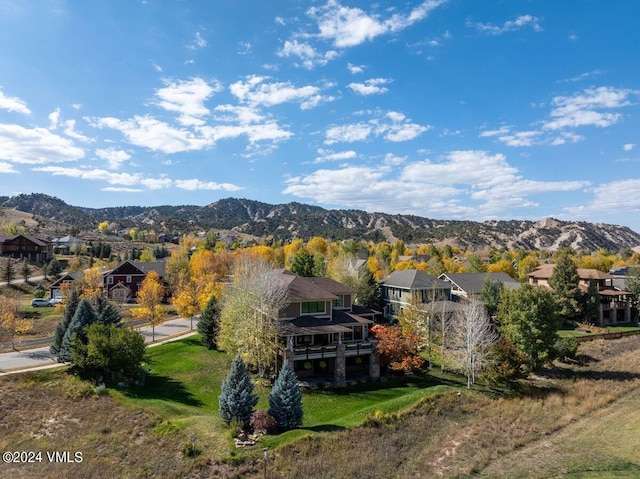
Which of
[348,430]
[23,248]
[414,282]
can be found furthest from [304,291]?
[23,248]

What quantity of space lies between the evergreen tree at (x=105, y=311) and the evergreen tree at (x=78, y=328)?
123 centimetres

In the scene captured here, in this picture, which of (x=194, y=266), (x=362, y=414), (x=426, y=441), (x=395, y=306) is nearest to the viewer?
(x=426, y=441)

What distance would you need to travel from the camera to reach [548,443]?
23844 millimetres

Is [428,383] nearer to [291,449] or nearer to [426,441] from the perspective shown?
[426,441]

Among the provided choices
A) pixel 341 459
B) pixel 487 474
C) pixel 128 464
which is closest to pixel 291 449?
pixel 341 459

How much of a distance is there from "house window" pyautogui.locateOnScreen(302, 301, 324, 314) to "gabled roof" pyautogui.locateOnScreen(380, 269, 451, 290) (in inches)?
613

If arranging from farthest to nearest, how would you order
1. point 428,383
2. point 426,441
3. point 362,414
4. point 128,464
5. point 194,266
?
point 194,266, point 428,383, point 362,414, point 426,441, point 128,464

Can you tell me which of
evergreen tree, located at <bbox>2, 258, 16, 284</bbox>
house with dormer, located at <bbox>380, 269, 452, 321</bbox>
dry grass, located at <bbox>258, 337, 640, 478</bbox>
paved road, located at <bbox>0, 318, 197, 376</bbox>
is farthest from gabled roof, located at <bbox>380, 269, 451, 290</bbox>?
evergreen tree, located at <bbox>2, 258, 16, 284</bbox>

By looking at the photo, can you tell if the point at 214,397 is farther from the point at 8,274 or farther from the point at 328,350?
the point at 8,274

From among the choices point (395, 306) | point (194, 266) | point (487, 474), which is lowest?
point (487, 474)

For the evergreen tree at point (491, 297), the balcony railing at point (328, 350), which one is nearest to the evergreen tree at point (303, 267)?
the evergreen tree at point (491, 297)

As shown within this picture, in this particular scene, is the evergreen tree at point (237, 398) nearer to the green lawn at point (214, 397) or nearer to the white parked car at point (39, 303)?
the green lawn at point (214, 397)

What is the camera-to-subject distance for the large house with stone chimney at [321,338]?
32.4 m

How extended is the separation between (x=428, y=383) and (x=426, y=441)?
936cm
